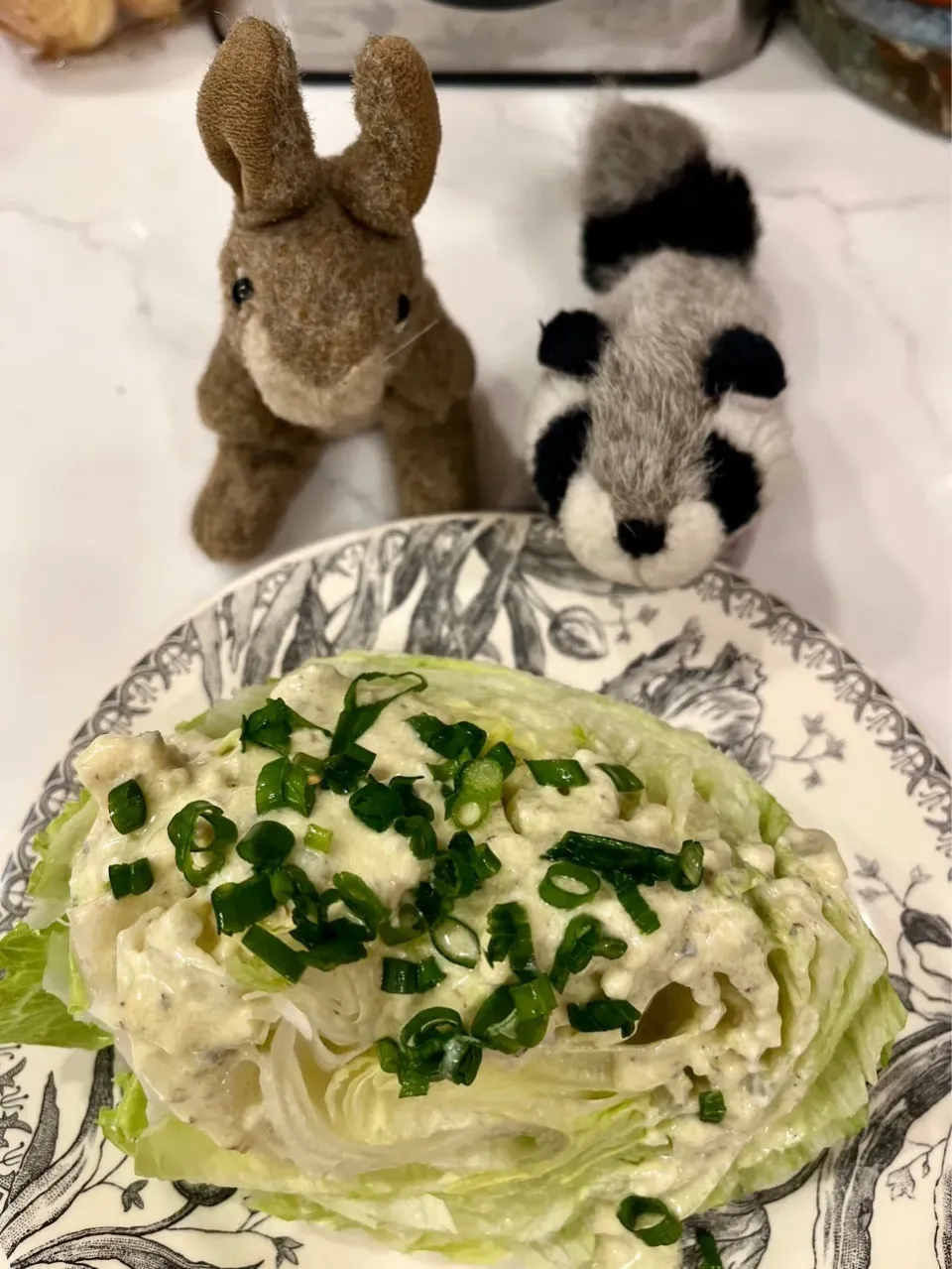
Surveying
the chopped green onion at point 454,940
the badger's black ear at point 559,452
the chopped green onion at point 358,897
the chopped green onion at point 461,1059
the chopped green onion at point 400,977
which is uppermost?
the badger's black ear at point 559,452

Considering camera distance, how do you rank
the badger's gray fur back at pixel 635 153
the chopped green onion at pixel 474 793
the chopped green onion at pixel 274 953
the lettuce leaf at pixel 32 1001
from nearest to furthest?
1. the chopped green onion at pixel 274 953
2. the chopped green onion at pixel 474 793
3. the lettuce leaf at pixel 32 1001
4. the badger's gray fur back at pixel 635 153

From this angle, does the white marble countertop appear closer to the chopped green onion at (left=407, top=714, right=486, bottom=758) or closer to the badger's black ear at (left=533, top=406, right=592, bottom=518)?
the badger's black ear at (left=533, top=406, right=592, bottom=518)

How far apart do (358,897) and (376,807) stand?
0.08m

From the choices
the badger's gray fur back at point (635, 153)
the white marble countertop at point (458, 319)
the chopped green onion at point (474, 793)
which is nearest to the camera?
the chopped green onion at point (474, 793)

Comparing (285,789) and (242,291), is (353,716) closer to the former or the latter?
(285,789)

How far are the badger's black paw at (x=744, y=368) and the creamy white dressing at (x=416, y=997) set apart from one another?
1.64 feet

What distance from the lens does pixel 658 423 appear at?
1213mm

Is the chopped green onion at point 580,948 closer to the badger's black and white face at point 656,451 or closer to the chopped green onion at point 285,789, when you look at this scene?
the chopped green onion at point 285,789

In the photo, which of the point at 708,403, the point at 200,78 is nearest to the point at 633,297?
the point at 708,403

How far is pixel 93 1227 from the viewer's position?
3.48 ft

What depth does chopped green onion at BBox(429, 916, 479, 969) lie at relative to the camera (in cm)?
96

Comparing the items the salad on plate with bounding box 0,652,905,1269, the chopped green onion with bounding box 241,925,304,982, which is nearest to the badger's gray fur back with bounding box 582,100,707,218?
the salad on plate with bounding box 0,652,905,1269

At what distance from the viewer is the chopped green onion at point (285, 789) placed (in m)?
0.97

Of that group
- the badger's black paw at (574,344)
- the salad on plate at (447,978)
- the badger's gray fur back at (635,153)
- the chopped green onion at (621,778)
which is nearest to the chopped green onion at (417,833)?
the salad on plate at (447,978)
